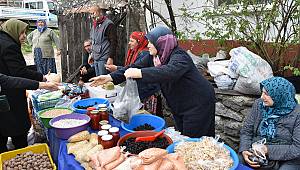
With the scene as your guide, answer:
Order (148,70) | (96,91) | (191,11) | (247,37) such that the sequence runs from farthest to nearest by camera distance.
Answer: (191,11) → (247,37) → (96,91) → (148,70)

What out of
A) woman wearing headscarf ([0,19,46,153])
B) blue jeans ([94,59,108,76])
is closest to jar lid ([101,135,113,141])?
woman wearing headscarf ([0,19,46,153])

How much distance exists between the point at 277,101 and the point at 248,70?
1165 mm

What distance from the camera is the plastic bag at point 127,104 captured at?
80.0 inches

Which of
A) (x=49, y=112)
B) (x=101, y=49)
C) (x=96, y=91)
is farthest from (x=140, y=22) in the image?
(x=49, y=112)

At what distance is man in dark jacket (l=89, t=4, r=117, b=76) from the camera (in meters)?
4.83

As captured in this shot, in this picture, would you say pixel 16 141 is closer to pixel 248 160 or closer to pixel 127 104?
pixel 127 104

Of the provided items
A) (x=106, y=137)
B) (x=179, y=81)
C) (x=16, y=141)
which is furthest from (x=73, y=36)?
(x=106, y=137)

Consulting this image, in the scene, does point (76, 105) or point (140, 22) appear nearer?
point (76, 105)

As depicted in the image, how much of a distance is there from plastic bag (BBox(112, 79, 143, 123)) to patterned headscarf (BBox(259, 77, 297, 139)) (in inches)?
39.3

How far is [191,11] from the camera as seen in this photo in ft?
16.3

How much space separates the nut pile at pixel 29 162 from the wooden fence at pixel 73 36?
413 cm

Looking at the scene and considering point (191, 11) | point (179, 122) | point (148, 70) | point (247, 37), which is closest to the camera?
point (148, 70)

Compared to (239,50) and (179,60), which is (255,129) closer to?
(179,60)

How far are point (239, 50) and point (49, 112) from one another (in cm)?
228
